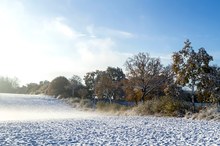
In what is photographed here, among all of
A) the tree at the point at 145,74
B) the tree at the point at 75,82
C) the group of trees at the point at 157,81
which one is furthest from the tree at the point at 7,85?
the tree at the point at 145,74

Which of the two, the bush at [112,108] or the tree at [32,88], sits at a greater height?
the tree at [32,88]

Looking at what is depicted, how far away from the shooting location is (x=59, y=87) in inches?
2275

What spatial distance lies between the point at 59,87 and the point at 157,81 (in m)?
28.6

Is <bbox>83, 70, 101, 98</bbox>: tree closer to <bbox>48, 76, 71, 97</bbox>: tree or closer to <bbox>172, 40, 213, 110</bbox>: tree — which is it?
<bbox>48, 76, 71, 97</bbox>: tree

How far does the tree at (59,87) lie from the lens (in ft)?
184

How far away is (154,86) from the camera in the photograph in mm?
33062

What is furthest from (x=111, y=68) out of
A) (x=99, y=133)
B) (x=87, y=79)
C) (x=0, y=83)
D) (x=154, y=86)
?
(x=99, y=133)

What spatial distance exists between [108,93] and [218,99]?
23657 millimetres

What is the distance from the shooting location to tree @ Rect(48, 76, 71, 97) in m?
56.1

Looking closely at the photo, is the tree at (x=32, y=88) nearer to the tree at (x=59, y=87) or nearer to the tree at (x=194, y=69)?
the tree at (x=59, y=87)

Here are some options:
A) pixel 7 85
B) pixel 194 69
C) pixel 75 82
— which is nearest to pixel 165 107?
pixel 194 69

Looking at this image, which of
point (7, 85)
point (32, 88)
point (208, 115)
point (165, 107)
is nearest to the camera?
point (208, 115)

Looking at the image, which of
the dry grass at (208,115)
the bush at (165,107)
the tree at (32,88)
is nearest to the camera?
the dry grass at (208,115)

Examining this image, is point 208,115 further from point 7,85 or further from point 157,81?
point 7,85
